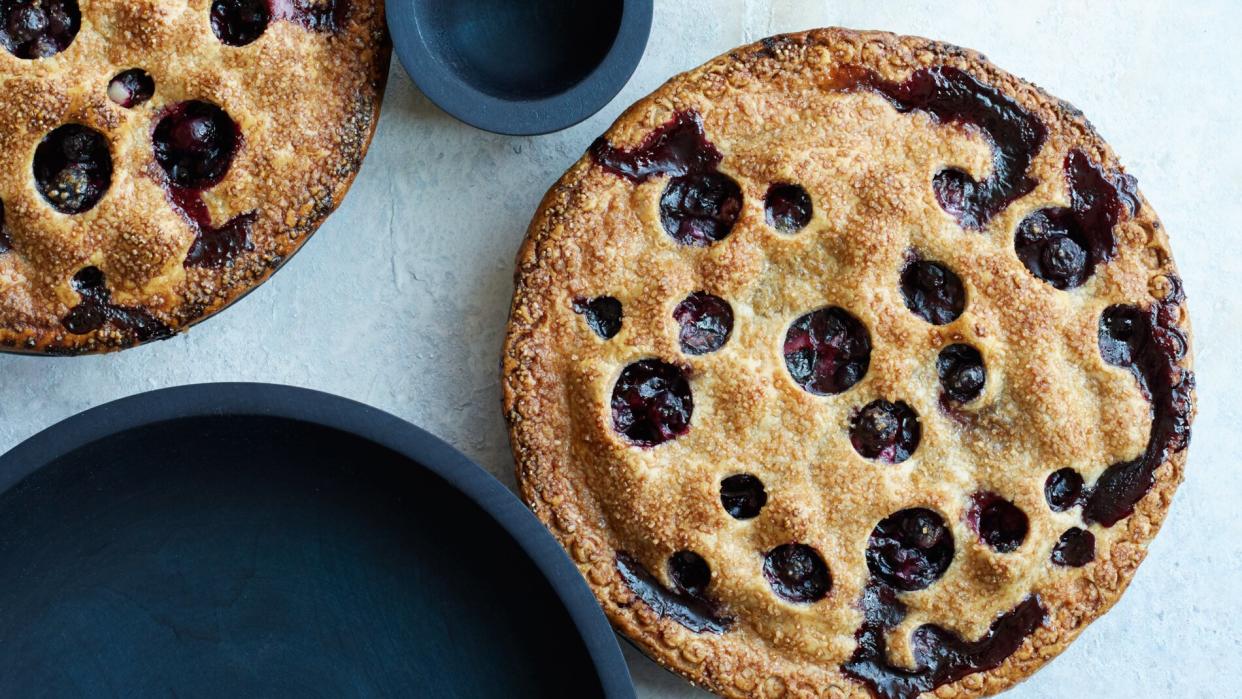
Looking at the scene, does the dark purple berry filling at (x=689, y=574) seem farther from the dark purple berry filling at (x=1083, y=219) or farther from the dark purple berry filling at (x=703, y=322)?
the dark purple berry filling at (x=1083, y=219)

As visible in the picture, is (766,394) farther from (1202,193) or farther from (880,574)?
(1202,193)

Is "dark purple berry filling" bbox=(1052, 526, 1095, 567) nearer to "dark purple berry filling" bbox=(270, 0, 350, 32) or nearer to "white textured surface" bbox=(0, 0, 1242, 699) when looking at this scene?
"white textured surface" bbox=(0, 0, 1242, 699)

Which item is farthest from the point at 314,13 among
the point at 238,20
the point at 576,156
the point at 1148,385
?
the point at 1148,385

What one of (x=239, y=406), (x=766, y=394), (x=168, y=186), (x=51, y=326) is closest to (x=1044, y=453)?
(x=766, y=394)

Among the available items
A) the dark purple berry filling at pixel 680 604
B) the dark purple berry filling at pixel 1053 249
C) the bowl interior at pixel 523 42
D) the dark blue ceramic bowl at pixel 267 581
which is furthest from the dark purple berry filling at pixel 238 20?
the dark purple berry filling at pixel 1053 249

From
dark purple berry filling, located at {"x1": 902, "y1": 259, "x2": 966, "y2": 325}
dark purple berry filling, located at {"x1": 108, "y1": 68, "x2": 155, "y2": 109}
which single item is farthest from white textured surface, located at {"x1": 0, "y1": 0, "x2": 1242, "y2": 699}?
dark purple berry filling, located at {"x1": 902, "y1": 259, "x2": 966, "y2": 325}
